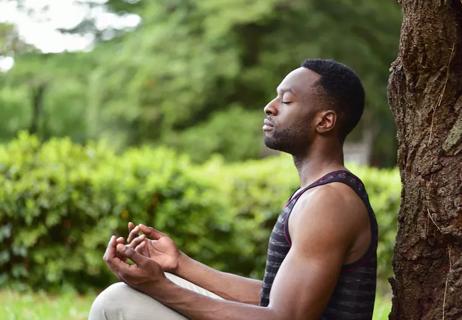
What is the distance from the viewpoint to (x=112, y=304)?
304cm

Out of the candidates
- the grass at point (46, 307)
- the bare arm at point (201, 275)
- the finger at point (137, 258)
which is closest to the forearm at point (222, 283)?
the bare arm at point (201, 275)

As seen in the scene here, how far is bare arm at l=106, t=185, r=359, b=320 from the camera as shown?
2.82 m

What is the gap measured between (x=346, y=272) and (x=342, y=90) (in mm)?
670

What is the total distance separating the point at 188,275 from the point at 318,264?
942 millimetres

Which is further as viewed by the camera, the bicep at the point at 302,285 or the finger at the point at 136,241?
the finger at the point at 136,241

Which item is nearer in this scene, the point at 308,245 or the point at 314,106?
the point at 308,245

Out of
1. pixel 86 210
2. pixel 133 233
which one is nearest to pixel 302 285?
pixel 133 233

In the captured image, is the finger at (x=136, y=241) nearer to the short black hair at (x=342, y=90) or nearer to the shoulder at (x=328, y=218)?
the shoulder at (x=328, y=218)

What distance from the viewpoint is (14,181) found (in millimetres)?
8258

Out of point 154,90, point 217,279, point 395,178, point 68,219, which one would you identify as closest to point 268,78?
point 154,90

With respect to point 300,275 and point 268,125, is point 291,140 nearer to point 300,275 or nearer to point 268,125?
point 268,125

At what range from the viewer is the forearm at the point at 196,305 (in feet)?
9.48

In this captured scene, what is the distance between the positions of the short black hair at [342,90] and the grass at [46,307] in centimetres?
313

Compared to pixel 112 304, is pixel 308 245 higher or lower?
higher
